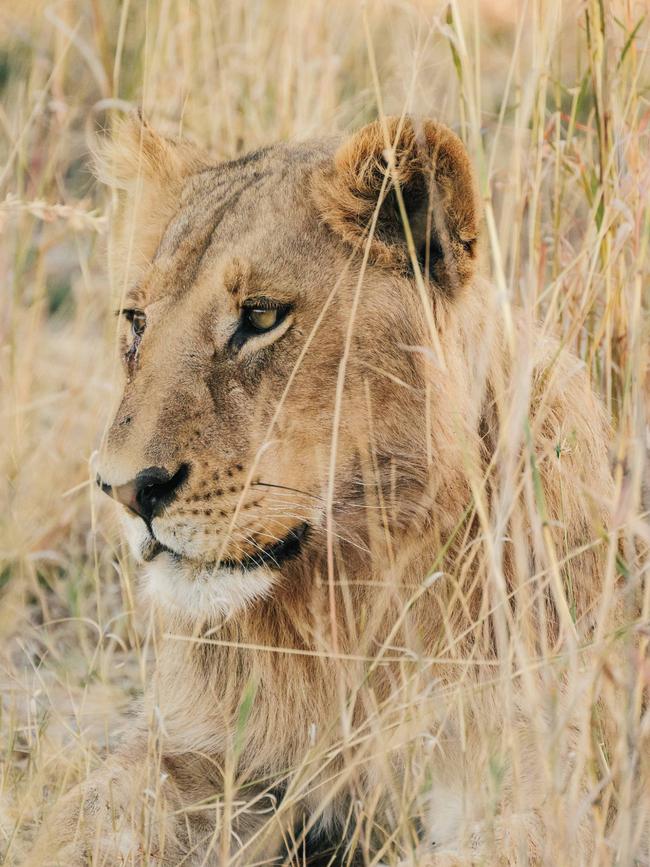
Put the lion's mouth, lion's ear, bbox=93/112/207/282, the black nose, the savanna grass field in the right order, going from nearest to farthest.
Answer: the savanna grass field
the black nose
the lion's mouth
lion's ear, bbox=93/112/207/282

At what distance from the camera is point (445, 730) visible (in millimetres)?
2500

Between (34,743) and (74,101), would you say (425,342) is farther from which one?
(74,101)

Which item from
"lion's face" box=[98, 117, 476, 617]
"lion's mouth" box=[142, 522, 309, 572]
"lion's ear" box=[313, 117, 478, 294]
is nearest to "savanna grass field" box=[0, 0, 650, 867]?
"lion's ear" box=[313, 117, 478, 294]

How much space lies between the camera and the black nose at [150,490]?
2318mm

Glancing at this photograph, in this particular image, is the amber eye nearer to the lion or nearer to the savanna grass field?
the lion

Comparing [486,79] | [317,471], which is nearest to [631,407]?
[317,471]

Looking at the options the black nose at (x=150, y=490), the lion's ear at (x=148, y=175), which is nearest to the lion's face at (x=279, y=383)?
the black nose at (x=150, y=490)

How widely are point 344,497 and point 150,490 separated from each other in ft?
1.31

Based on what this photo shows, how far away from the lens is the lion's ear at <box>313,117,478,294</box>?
238cm

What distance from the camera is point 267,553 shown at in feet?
8.13

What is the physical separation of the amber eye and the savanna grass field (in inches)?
15.7

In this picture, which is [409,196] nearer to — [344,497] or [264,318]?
[264,318]

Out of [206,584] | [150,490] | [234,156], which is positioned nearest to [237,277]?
[150,490]

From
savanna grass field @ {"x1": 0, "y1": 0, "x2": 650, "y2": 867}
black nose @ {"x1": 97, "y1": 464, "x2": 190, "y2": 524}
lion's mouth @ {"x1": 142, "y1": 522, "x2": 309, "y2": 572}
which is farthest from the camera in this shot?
lion's mouth @ {"x1": 142, "y1": 522, "x2": 309, "y2": 572}
